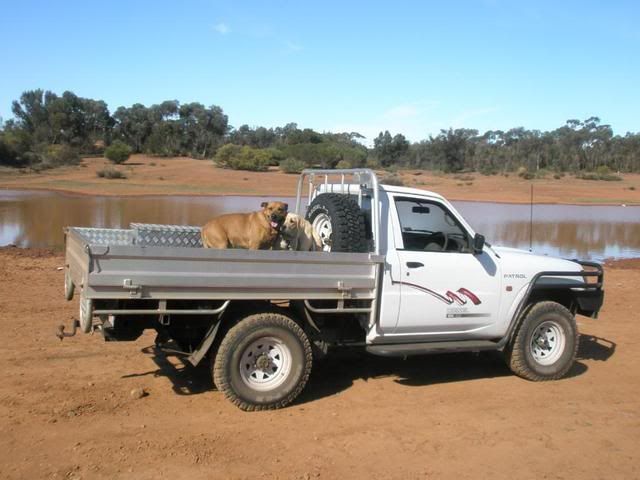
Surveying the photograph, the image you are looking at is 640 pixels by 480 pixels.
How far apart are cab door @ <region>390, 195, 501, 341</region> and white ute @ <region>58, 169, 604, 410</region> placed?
0.01 meters

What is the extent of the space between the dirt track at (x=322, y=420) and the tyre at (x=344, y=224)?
54.4 inches

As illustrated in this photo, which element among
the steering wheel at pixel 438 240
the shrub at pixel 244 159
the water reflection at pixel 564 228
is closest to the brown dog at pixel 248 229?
the steering wheel at pixel 438 240

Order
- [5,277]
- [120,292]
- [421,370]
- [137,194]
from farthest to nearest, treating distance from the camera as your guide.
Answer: [137,194] < [5,277] < [421,370] < [120,292]

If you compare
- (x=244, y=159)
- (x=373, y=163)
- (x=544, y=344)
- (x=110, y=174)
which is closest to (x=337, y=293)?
(x=544, y=344)

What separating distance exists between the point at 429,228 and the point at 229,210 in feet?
78.5

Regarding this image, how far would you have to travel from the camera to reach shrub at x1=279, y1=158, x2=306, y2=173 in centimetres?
5284

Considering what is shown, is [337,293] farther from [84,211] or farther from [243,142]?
[243,142]

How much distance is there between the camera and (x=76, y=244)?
18.6 feet

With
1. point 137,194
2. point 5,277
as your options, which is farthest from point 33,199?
point 5,277

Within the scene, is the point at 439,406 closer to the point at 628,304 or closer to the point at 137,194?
the point at 628,304

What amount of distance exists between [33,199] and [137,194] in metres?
6.33

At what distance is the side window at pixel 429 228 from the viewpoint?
6453mm

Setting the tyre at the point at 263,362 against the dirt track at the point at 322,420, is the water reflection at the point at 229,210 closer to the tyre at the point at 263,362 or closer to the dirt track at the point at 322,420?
the dirt track at the point at 322,420

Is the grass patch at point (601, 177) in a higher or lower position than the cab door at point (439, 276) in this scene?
higher
